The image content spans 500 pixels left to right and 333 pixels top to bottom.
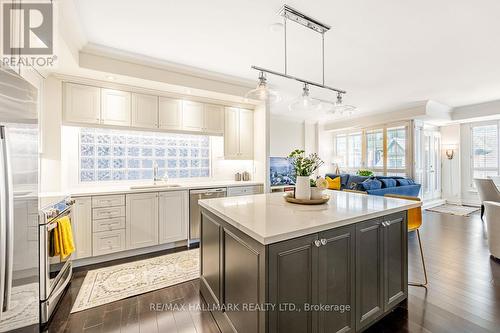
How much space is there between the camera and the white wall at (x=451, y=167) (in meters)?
6.73

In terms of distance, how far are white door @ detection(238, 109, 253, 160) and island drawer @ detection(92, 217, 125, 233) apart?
228 cm

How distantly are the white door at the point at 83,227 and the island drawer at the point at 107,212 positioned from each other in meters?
0.07

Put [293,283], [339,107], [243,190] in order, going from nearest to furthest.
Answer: [293,283], [339,107], [243,190]

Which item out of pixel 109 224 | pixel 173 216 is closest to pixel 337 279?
pixel 173 216

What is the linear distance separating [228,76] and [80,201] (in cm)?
282

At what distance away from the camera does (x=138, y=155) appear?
389 centimetres

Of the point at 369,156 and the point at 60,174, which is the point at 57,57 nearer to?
the point at 60,174

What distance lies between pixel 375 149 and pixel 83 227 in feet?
24.1

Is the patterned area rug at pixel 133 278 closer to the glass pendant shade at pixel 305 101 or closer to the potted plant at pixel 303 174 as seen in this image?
the potted plant at pixel 303 174

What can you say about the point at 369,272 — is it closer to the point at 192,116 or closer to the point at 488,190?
the point at 192,116

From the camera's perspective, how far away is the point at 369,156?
278 inches

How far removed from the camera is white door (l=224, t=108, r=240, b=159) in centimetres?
427

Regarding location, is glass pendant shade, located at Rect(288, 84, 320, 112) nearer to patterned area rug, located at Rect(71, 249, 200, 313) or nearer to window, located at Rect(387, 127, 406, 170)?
patterned area rug, located at Rect(71, 249, 200, 313)

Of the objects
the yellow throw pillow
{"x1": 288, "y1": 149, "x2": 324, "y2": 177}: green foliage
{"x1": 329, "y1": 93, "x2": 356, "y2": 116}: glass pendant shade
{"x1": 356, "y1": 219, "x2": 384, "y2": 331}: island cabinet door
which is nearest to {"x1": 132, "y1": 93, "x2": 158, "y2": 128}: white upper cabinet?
{"x1": 288, "y1": 149, "x2": 324, "y2": 177}: green foliage
